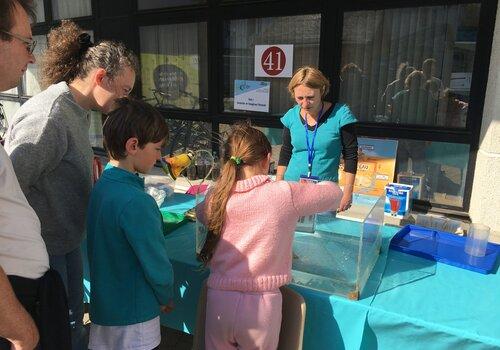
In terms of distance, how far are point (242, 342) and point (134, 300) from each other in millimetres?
406

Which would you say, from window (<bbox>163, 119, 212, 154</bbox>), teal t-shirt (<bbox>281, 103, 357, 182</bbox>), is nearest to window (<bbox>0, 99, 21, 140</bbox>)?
window (<bbox>163, 119, 212, 154</bbox>)

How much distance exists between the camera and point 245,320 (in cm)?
144

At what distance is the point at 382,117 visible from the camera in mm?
3975

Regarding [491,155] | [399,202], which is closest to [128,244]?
[399,202]

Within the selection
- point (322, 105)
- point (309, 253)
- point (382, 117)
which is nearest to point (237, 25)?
point (382, 117)

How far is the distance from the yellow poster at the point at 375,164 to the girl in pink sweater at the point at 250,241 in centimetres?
246

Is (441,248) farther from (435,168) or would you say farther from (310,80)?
(435,168)

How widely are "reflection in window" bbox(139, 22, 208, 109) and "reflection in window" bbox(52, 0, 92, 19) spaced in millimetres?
1192

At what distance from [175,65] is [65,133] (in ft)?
12.6

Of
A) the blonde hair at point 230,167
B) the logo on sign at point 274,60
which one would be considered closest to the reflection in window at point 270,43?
the logo on sign at point 274,60

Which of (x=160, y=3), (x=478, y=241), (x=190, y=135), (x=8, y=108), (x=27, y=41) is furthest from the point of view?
(x=8, y=108)

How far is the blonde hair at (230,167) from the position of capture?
1.49 meters

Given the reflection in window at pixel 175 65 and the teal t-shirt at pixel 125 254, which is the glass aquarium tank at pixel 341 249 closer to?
the teal t-shirt at pixel 125 254

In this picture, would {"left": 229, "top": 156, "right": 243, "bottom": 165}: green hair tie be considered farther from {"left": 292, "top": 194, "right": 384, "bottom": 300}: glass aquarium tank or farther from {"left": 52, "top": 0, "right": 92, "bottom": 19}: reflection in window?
{"left": 52, "top": 0, "right": 92, "bottom": 19}: reflection in window
